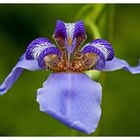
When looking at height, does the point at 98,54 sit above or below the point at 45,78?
above

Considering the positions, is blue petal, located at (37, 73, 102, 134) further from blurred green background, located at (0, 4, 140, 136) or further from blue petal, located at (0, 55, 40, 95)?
blurred green background, located at (0, 4, 140, 136)

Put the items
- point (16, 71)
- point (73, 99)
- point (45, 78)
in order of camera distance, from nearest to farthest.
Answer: point (73, 99) → point (16, 71) → point (45, 78)

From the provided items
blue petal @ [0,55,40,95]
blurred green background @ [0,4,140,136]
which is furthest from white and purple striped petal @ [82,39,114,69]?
blurred green background @ [0,4,140,136]

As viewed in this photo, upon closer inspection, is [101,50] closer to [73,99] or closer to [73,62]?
[73,62]

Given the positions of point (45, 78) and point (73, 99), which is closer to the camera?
point (73, 99)

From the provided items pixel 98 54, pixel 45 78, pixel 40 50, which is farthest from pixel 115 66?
pixel 45 78
